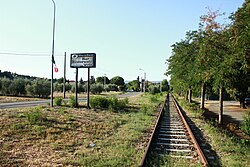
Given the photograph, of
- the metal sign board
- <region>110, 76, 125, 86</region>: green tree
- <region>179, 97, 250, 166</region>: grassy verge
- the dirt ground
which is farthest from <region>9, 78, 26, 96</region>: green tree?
<region>110, 76, 125, 86</region>: green tree

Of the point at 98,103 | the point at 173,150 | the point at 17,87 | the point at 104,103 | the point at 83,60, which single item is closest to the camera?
the point at 173,150

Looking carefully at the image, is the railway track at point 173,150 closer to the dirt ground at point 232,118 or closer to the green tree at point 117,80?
the dirt ground at point 232,118

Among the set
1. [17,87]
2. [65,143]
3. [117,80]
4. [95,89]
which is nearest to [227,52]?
[65,143]

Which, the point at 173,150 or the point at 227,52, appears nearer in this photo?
the point at 173,150

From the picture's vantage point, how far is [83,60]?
23156mm

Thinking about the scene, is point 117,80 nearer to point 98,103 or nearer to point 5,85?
point 5,85

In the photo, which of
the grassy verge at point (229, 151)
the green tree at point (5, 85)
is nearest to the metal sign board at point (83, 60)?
the grassy verge at point (229, 151)

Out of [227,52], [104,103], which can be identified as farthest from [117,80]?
[227,52]

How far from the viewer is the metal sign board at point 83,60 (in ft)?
75.0

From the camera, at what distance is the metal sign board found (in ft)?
75.0

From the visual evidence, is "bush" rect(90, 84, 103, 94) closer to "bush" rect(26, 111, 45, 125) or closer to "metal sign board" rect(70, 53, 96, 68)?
"metal sign board" rect(70, 53, 96, 68)

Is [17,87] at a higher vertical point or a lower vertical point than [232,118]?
higher

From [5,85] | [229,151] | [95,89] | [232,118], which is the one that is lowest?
[232,118]

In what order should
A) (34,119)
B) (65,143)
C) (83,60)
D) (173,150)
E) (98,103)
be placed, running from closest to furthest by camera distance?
(173,150) < (65,143) < (34,119) < (98,103) < (83,60)
